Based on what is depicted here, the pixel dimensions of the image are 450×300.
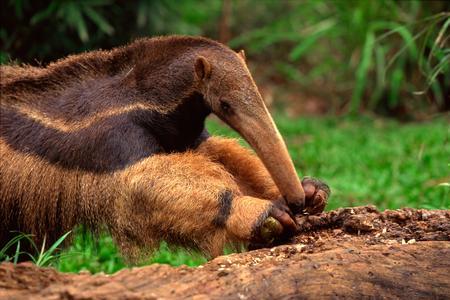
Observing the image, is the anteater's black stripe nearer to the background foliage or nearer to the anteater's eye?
the anteater's eye

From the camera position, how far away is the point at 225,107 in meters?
5.04

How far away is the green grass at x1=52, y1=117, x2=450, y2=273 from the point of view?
625cm

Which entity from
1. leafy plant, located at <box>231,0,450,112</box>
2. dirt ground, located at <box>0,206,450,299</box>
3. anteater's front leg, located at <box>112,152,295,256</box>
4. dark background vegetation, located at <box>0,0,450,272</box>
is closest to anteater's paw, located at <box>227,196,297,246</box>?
anteater's front leg, located at <box>112,152,295,256</box>

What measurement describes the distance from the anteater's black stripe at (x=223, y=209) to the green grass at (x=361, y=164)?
1.26ft

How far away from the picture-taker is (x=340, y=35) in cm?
1348

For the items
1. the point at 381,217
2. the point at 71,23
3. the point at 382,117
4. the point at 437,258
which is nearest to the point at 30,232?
the point at 381,217

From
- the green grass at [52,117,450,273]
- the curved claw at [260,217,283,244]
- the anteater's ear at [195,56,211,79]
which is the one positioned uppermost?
the anteater's ear at [195,56,211,79]

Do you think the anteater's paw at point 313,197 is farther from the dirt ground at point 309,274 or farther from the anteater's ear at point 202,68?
the anteater's ear at point 202,68

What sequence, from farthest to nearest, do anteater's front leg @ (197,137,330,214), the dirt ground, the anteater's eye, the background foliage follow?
1. the background foliage
2. anteater's front leg @ (197,137,330,214)
3. the anteater's eye
4. the dirt ground

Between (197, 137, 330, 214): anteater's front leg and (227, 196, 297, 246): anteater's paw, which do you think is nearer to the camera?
(227, 196, 297, 246): anteater's paw

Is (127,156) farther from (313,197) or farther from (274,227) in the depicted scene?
(313,197)

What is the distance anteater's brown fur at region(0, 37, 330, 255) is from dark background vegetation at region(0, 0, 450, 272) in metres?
3.18

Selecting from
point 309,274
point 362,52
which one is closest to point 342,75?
point 362,52

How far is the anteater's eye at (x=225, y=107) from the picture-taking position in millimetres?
Answer: 5012
